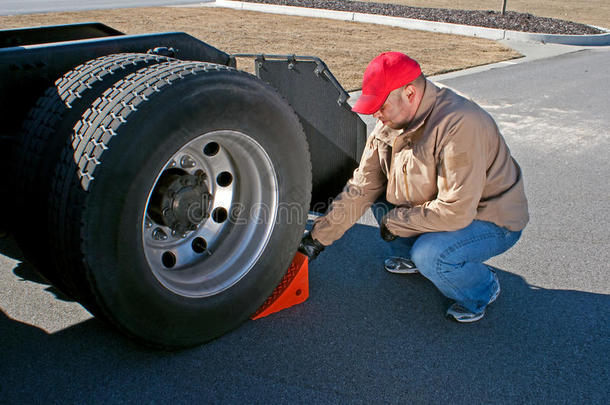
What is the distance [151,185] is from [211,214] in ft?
2.04

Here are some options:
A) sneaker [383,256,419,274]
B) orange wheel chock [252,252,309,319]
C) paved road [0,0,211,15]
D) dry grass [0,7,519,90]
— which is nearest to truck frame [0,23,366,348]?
orange wheel chock [252,252,309,319]

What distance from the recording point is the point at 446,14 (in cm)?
1482

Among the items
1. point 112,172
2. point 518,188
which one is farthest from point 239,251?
point 518,188

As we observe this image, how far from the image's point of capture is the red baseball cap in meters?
2.52

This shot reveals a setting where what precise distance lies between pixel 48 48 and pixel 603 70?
31.7ft

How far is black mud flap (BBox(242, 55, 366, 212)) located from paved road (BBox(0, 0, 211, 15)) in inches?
510

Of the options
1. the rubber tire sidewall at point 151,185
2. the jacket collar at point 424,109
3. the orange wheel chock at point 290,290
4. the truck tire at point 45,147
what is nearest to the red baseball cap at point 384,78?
the jacket collar at point 424,109

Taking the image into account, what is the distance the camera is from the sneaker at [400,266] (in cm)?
332

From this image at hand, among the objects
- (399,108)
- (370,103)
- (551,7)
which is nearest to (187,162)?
(370,103)

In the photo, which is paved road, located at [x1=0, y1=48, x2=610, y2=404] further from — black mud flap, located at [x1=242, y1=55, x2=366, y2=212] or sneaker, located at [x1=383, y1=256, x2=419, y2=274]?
black mud flap, located at [x1=242, y1=55, x2=366, y2=212]

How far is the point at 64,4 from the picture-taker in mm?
15953

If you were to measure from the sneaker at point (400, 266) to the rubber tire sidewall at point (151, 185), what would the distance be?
0.81 metres

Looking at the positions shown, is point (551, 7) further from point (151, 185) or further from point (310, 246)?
point (151, 185)

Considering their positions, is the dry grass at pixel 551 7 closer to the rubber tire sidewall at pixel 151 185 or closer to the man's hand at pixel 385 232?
the man's hand at pixel 385 232
